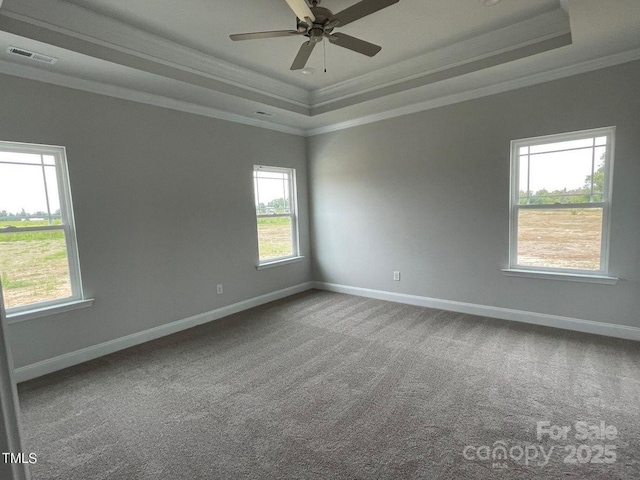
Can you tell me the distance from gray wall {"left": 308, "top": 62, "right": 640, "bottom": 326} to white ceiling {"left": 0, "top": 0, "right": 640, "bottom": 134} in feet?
1.01

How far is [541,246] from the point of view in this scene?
3.63 metres

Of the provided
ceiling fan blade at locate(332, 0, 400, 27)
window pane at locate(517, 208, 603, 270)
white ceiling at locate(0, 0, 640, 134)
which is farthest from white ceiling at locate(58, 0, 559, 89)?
window pane at locate(517, 208, 603, 270)

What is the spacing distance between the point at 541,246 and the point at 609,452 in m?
2.29

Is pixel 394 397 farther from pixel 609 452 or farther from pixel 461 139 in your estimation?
pixel 461 139

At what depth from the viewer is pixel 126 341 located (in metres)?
3.45

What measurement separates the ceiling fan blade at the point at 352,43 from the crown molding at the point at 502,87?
1.79m

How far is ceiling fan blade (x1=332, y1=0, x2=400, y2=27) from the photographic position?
2016 millimetres

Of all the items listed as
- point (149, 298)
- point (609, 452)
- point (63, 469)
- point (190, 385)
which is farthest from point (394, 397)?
point (149, 298)

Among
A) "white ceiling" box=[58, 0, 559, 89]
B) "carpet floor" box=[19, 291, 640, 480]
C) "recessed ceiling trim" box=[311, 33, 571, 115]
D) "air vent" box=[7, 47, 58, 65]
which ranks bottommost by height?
"carpet floor" box=[19, 291, 640, 480]

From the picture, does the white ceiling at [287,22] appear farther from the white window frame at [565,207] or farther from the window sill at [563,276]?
the window sill at [563,276]

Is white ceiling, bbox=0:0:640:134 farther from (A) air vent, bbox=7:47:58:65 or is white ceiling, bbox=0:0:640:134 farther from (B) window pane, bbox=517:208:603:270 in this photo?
(B) window pane, bbox=517:208:603:270

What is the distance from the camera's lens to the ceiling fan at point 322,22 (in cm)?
204

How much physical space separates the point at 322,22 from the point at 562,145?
2836 millimetres

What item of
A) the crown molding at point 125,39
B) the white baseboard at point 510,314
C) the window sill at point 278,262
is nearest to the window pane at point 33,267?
the crown molding at point 125,39
